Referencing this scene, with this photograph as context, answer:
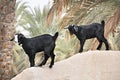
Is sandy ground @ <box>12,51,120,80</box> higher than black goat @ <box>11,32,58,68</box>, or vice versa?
black goat @ <box>11,32,58,68</box>

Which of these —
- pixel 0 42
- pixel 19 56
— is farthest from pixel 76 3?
pixel 19 56

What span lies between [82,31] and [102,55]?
0.52m

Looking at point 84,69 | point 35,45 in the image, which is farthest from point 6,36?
point 35,45

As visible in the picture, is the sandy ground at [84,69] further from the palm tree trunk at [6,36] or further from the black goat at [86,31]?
the palm tree trunk at [6,36]

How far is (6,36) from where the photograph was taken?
23.4 ft

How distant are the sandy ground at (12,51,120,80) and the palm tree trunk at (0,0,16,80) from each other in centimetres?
223

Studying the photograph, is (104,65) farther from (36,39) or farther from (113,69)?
(36,39)

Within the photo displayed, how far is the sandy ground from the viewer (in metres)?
4.55

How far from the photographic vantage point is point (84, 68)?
4.84 metres

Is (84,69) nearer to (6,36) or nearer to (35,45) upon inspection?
(35,45)

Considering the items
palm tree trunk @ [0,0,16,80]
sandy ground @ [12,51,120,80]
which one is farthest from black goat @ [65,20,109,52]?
palm tree trunk @ [0,0,16,80]

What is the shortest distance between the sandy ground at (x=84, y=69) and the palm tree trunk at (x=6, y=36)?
223cm

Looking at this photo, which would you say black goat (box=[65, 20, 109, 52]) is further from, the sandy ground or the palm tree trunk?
Answer: the palm tree trunk

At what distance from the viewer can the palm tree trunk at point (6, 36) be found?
6.96 metres
